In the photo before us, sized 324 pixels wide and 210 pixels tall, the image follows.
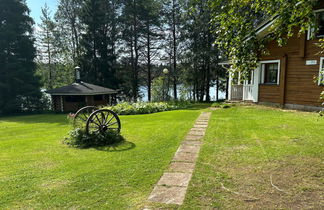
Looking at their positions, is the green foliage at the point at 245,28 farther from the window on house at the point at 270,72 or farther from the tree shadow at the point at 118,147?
the window on house at the point at 270,72

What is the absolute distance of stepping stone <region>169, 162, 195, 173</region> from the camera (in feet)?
11.5

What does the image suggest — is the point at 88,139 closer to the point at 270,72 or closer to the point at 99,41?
the point at 270,72

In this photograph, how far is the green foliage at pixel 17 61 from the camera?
19.2 m

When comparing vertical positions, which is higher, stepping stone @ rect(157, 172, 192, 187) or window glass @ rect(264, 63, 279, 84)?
window glass @ rect(264, 63, 279, 84)

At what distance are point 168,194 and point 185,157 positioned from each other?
55.9 inches

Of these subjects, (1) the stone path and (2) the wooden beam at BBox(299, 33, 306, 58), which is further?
(2) the wooden beam at BBox(299, 33, 306, 58)

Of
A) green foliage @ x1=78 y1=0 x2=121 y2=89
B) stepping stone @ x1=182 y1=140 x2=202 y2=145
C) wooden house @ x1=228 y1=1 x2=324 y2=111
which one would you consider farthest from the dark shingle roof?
stepping stone @ x1=182 y1=140 x2=202 y2=145

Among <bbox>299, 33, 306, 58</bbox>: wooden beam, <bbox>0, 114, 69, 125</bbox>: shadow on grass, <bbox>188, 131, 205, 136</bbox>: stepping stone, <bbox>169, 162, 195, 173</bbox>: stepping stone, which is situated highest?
<bbox>299, 33, 306, 58</bbox>: wooden beam

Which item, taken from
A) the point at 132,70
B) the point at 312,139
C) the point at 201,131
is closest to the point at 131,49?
the point at 132,70

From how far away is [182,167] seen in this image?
142 inches

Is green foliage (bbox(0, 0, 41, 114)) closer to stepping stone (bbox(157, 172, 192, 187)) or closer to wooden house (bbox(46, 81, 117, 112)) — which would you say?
wooden house (bbox(46, 81, 117, 112))

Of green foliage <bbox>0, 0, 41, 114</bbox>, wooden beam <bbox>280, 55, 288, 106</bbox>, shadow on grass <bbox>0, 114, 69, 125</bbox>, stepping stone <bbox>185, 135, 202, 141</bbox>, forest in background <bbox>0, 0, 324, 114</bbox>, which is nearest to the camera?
stepping stone <bbox>185, 135, 202, 141</bbox>

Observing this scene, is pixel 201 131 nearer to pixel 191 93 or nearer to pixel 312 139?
pixel 312 139

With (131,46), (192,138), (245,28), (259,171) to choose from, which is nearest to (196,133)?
(192,138)
